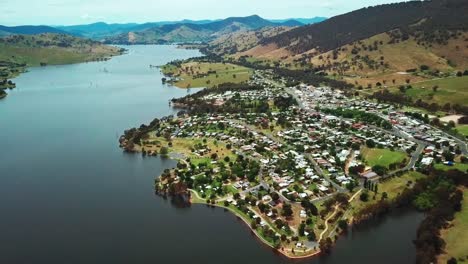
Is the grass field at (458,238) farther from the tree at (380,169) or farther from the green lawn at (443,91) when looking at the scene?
the green lawn at (443,91)

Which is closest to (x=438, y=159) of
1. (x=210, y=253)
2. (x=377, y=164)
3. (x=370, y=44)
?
(x=377, y=164)

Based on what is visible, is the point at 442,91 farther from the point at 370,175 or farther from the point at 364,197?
the point at 364,197

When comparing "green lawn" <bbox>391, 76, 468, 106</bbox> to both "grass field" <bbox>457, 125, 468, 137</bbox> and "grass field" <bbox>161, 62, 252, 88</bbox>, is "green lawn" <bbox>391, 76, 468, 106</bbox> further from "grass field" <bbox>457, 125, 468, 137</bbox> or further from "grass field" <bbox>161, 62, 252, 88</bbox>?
"grass field" <bbox>161, 62, 252, 88</bbox>

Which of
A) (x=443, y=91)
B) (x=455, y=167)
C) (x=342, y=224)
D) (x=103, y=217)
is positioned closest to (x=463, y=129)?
(x=455, y=167)

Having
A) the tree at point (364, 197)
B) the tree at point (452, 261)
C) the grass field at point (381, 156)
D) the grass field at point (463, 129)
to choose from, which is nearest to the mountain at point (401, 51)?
the grass field at point (463, 129)

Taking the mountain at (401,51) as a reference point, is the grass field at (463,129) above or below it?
below
